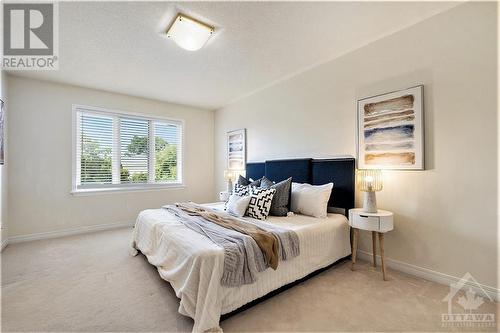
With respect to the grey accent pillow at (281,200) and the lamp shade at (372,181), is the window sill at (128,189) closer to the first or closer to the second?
the grey accent pillow at (281,200)

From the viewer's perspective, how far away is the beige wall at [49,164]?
3.52 m

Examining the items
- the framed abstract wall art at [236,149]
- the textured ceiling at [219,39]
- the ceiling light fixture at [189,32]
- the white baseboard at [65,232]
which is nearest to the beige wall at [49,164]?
the white baseboard at [65,232]

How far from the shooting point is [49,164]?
3770 millimetres

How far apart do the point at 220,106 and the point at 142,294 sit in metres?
4.21

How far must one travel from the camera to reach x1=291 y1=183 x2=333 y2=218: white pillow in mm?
2767

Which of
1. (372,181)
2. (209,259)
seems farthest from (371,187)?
(209,259)

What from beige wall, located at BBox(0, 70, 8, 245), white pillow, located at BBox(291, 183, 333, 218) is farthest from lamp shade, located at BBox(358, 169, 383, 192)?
beige wall, located at BBox(0, 70, 8, 245)

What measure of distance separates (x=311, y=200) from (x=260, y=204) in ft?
2.10

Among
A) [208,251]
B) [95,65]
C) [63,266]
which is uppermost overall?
[95,65]

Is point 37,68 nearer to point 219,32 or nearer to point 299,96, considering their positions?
point 219,32

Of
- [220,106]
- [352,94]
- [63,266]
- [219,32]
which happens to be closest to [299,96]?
[352,94]

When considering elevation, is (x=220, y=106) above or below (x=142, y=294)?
above

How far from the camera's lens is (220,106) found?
5.37m

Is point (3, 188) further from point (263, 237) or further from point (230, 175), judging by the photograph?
point (263, 237)
